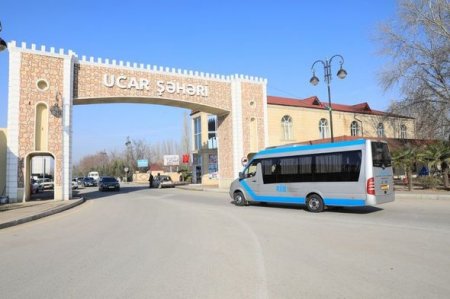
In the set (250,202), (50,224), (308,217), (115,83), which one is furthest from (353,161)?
(115,83)

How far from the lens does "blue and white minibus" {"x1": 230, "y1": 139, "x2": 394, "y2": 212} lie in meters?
14.0

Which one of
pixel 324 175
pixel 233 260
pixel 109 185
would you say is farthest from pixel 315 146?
pixel 109 185

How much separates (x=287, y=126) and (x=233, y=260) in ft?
118

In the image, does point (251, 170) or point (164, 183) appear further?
point (164, 183)

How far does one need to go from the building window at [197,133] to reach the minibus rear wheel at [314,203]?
32.8 metres

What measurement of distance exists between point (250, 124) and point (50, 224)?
2474cm

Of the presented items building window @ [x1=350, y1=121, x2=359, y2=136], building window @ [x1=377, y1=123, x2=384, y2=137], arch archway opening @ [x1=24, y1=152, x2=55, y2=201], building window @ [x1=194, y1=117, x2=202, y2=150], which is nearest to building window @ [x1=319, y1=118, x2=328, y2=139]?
building window @ [x1=350, y1=121, x2=359, y2=136]

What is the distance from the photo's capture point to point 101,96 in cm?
2800

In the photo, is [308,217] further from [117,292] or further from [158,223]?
[117,292]

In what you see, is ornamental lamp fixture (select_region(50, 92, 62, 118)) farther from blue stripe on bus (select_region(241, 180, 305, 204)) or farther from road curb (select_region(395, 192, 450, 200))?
road curb (select_region(395, 192, 450, 200))

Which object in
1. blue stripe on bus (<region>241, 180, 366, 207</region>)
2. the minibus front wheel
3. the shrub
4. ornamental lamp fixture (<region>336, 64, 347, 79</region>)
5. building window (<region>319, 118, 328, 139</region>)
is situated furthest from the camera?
building window (<region>319, 118, 328, 139</region>)

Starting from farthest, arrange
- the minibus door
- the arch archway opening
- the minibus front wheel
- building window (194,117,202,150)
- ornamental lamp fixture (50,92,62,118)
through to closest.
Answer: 1. building window (194,117,202,150)
2. ornamental lamp fixture (50,92,62,118)
3. the arch archway opening
4. the minibus front wheel
5. the minibus door

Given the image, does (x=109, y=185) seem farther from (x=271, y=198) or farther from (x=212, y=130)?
(x=271, y=198)

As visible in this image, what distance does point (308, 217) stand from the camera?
44.7 ft
